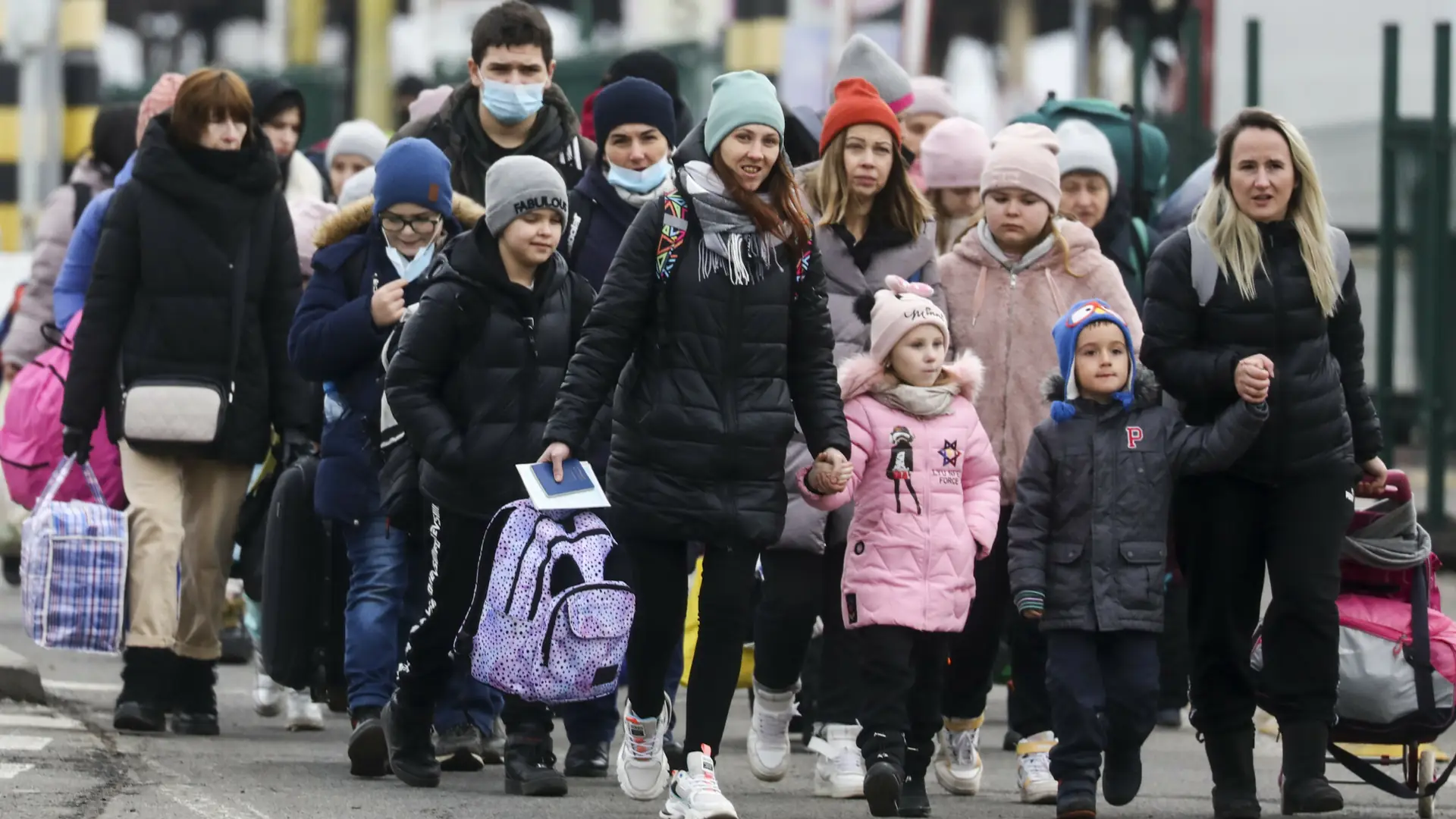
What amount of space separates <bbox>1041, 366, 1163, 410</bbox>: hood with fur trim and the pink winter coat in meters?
0.23

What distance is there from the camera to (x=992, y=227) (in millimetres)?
8672

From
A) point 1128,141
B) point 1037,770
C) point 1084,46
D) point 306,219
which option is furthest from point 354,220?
point 1084,46

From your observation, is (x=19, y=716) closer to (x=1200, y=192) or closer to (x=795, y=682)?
(x=795, y=682)

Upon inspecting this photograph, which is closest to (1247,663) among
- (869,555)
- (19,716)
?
(869,555)

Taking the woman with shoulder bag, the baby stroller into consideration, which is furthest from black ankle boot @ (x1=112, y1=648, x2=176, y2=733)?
the baby stroller

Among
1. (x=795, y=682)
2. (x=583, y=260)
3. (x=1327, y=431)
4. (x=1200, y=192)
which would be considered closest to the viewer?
(x=1327, y=431)

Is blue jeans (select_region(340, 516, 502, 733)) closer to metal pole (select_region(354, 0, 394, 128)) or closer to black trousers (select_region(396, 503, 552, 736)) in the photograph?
black trousers (select_region(396, 503, 552, 736))

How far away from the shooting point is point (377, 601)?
8.29 meters

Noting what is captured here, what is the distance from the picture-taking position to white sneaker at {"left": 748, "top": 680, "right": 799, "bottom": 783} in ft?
26.8

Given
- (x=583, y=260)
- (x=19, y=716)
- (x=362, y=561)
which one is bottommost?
(x=19, y=716)

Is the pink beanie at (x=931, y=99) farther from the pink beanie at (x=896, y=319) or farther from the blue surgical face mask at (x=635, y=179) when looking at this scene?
the pink beanie at (x=896, y=319)

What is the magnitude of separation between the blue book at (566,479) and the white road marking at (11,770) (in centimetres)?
169

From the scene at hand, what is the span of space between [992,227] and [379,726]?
92.5 inches

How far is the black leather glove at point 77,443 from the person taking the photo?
9.05m
